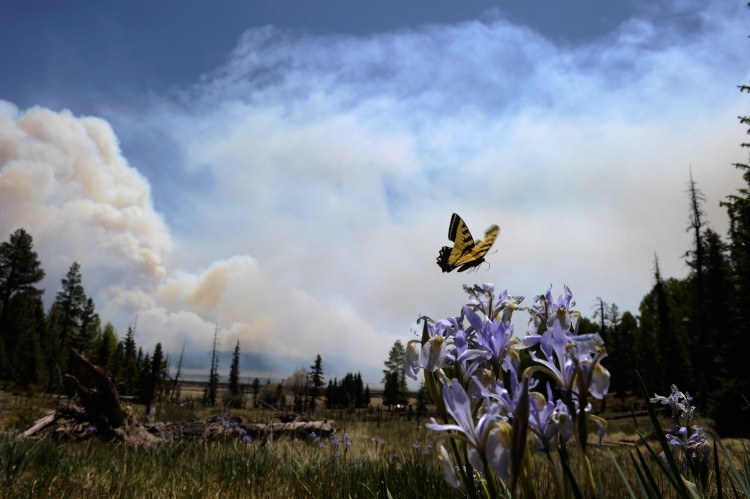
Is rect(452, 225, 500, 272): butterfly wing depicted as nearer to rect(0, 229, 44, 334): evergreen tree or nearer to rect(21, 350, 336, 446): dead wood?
rect(21, 350, 336, 446): dead wood

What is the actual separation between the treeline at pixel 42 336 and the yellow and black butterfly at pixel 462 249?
39.1 m

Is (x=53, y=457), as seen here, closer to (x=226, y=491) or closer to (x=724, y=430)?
(x=226, y=491)

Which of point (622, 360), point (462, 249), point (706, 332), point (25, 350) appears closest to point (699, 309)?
point (706, 332)

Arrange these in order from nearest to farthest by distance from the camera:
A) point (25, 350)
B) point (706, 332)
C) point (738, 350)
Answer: point (738, 350) → point (706, 332) → point (25, 350)

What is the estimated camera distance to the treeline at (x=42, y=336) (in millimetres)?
42250

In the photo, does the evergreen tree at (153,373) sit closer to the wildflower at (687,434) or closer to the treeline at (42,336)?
the treeline at (42,336)

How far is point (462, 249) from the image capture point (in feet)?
13.9

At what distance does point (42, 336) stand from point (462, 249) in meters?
64.4

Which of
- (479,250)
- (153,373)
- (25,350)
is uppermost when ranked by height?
(479,250)

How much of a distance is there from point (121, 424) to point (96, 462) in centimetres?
378

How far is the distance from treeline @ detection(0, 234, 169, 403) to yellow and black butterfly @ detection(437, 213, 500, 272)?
39.1 meters

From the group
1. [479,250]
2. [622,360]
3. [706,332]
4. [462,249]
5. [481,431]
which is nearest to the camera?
[481,431]

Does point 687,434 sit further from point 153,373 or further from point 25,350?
point 25,350

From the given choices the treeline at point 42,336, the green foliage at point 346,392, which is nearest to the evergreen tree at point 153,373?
the treeline at point 42,336
